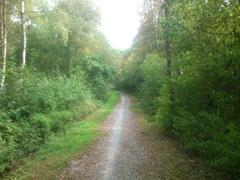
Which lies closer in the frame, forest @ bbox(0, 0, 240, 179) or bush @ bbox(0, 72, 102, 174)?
forest @ bbox(0, 0, 240, 179)

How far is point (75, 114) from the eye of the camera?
67.4ft

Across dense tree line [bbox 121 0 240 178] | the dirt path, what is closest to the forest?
dense tree line [bbox 121 0 240 178]

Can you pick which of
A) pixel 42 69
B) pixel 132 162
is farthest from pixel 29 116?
pixel 42 69

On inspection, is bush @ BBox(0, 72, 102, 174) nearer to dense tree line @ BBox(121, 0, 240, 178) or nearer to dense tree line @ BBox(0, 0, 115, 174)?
dense tree line @ BBox(0, 0, 115, 174)

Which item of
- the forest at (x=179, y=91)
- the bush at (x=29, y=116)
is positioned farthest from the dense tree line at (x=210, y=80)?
the bush at (x=29, y=116)

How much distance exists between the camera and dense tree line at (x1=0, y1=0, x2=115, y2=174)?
12.6 m

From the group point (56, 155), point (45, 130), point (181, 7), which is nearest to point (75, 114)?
point (45, 130)

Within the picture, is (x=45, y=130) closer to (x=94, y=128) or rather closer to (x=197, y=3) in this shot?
(x=94, y=128)

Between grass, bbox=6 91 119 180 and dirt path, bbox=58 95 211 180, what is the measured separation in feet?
1.45

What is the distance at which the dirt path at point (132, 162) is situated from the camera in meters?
9.01

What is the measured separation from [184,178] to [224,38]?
4.34 metres

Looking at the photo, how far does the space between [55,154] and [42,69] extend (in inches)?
776

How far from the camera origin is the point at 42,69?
30.1 m

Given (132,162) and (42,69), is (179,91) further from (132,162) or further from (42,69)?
(42,69)
